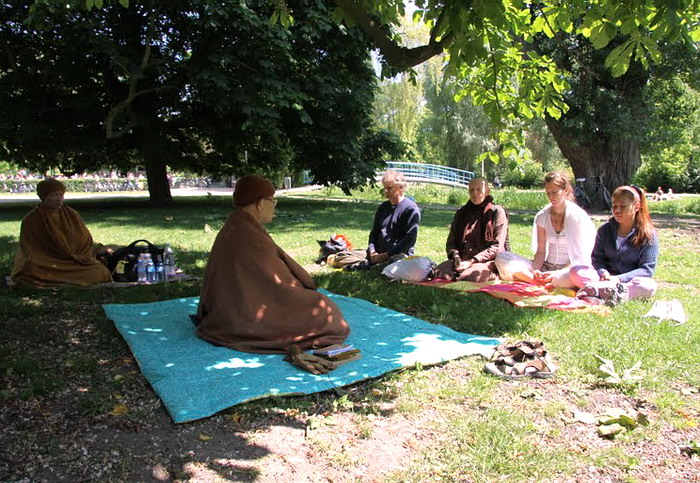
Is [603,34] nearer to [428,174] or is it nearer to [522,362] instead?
[522,362]

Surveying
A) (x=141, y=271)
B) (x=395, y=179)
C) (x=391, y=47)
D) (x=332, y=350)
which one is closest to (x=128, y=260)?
(x=141, y=271)

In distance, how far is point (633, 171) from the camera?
19.0 metres

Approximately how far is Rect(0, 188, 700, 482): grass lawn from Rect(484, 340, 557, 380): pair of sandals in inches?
3.9

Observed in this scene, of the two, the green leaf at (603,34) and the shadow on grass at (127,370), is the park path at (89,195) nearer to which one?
the shadow on grass at (127,370)

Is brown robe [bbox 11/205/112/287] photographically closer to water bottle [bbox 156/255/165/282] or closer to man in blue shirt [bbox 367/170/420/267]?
water bottle [bbox 156/255/165/282]

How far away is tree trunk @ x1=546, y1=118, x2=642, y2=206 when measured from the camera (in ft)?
60.7

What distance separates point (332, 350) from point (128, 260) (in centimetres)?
449

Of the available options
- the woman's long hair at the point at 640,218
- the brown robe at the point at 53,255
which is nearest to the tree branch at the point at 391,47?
the woman's long hair at the point at 640,218

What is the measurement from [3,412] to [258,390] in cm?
170

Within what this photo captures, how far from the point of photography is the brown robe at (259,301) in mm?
4758

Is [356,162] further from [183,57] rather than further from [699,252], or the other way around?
[699,252]

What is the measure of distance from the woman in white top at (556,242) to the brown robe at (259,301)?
308 cm

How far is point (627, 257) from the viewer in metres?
6.27

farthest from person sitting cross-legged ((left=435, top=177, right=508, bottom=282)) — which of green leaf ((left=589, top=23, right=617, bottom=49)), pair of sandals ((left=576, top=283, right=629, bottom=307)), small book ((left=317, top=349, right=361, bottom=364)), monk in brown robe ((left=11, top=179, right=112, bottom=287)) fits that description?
monk in brown robe ((left=11, top=179, right=112, bottom=287))
